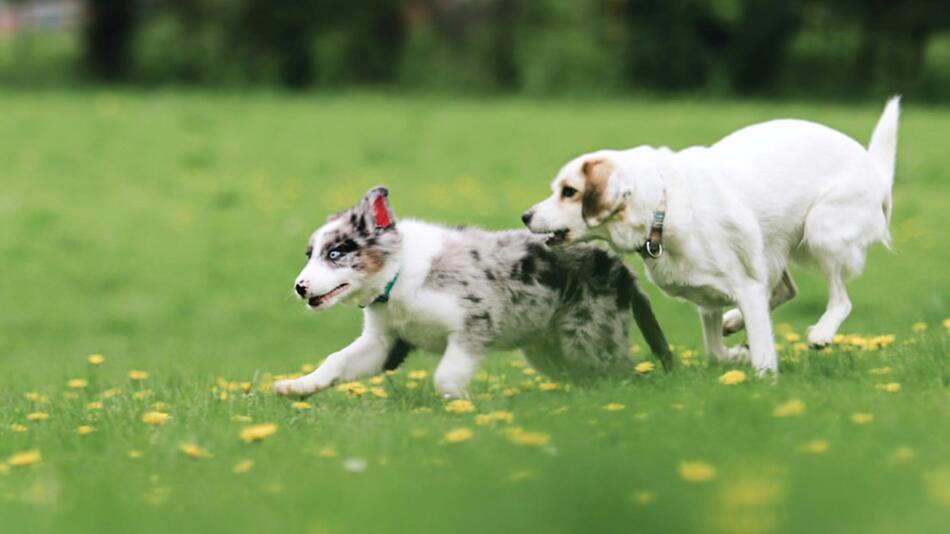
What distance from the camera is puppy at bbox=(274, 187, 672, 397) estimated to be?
7082mm

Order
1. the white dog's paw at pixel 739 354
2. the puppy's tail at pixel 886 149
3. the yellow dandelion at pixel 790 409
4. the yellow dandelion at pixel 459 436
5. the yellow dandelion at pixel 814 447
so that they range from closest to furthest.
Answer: the yellow dandelion at pixel 814 447 < the yellow dandelion at pixel 790 409 < the yellow dandelion at pixel 459 436 < the white dog's paw at pixel 739 354 < the puppy's tail at pixel 886 149

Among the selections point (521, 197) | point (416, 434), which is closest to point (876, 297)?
point (521, 197)

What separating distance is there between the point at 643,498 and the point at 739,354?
3.51 m

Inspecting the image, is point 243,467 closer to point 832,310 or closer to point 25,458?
point 25,458

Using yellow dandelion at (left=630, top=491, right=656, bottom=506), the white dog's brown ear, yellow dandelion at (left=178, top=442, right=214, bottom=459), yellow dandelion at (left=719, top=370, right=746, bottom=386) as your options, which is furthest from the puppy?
yellow dandelion at (left=630, top=491, right=656, bottom=506)

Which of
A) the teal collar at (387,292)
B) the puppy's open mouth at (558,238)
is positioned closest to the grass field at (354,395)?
the teal collar at (387,292)

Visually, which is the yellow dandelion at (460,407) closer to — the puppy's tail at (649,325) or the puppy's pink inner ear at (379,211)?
the puppy's pink inner ear at (379,211)

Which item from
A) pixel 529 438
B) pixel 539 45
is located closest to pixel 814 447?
pixel 529 438

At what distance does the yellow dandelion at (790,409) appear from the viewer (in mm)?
5496

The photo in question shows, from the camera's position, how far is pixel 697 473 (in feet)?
15.0

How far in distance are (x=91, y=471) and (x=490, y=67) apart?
2925 cm

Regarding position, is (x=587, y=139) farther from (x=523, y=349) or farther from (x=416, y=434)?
(x=416, y=434)

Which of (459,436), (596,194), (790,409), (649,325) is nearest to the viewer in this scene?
(790,409)

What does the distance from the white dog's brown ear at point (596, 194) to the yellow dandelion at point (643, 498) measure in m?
2.63
